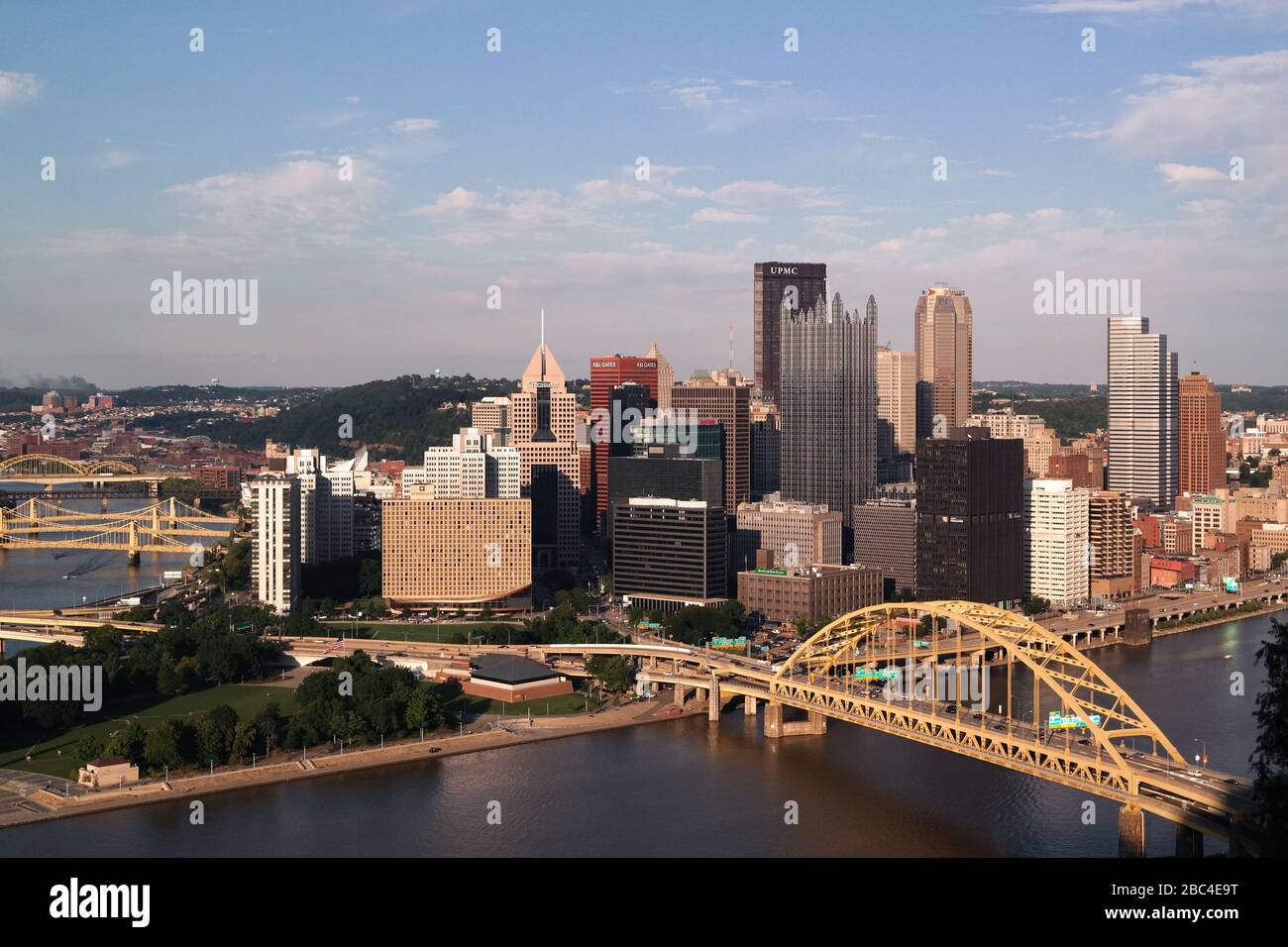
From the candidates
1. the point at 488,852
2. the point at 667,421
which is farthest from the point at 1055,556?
the point at 488,852

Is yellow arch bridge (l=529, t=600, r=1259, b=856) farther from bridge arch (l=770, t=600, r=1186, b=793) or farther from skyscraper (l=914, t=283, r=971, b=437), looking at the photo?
skyscraper (l=914, t=283, r=971, b=437)

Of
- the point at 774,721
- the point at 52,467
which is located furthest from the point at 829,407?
the point at 52,467

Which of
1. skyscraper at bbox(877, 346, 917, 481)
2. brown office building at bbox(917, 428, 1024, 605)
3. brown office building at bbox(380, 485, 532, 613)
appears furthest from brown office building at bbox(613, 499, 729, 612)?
skyscraper at bbox(877, 346, 917, 481)

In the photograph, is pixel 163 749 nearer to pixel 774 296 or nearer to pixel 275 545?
pixel 275 545

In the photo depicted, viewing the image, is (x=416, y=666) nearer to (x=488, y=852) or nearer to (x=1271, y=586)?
(x=488, y=852)

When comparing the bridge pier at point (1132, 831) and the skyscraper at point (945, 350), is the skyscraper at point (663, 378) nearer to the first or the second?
the skyscraper at point (945, 350)

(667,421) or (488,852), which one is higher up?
(667,421)
